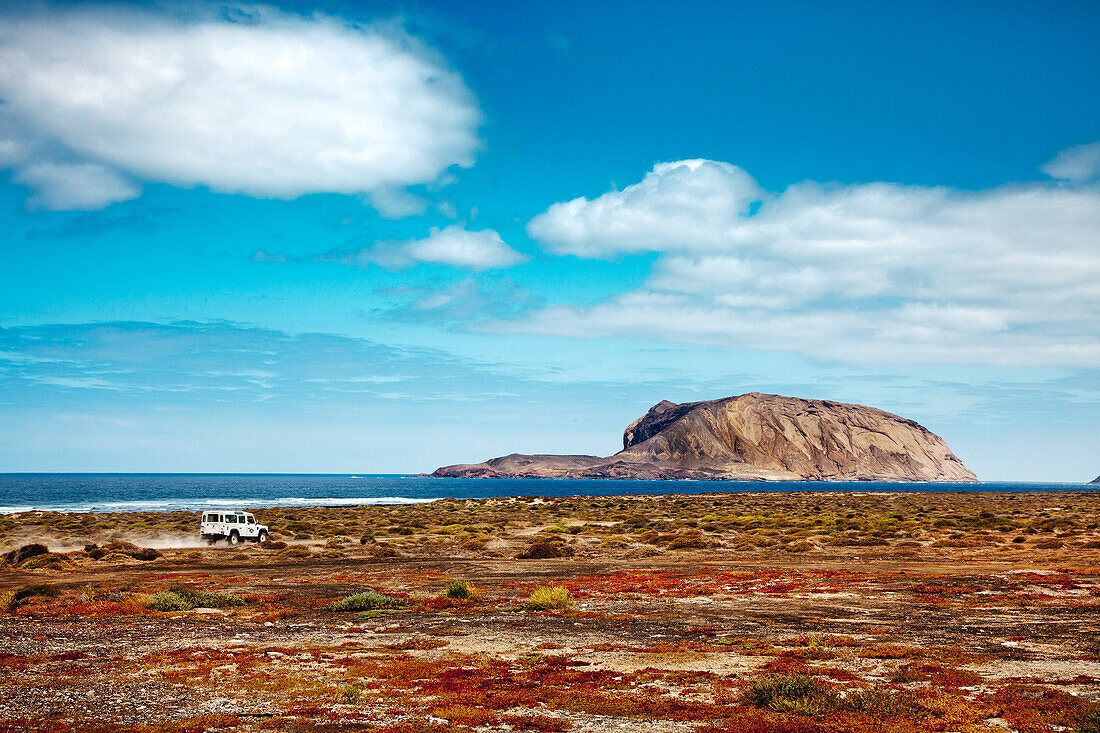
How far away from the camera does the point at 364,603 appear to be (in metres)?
22.4

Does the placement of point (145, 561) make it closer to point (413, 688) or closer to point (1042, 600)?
point (413, 688)

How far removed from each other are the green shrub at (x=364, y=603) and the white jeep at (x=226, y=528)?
27827mm

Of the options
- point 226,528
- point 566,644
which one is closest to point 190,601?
point 566,644

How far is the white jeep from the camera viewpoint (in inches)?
1834

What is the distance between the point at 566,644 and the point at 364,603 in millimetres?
8442

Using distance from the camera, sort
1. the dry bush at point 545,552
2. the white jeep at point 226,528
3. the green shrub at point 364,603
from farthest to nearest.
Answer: the white jeep at point 226,528 → the dry bush at point 545,552 → the green shrub at point 364,603

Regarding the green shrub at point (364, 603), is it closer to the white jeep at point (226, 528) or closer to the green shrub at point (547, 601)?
the green shrub at point (547, 601)

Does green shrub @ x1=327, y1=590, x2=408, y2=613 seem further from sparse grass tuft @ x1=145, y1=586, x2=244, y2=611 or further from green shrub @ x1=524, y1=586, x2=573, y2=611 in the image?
green shrub @ x1=524, y1=586, x2=573, y2=611

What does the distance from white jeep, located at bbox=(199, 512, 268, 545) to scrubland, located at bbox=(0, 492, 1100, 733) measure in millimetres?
7821

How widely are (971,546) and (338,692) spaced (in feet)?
129

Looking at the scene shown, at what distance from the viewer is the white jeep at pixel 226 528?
46594mm

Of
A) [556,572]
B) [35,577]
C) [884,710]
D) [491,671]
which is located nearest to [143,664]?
[491,671]

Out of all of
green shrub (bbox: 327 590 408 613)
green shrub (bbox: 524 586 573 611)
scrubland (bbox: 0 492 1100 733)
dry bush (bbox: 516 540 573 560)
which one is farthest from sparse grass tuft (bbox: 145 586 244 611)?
dry bush (bbox: 516 540 573 560)

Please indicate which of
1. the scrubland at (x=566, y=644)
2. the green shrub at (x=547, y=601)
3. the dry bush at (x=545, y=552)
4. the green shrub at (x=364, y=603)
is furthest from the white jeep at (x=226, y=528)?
the green shrub at (x=547, y=601)
